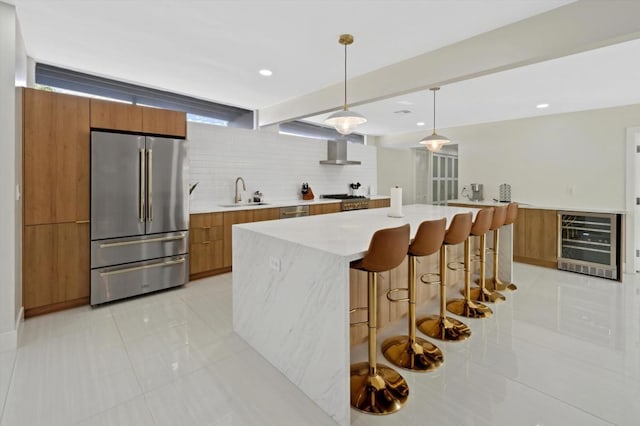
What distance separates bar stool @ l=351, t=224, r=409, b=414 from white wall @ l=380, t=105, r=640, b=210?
4747mm

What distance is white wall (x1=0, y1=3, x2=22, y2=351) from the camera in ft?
7.70

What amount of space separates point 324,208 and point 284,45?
3.10m

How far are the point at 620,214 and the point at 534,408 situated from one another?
4135mm

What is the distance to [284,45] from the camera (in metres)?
2.99

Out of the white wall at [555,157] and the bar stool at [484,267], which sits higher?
the white wall at [555,157]

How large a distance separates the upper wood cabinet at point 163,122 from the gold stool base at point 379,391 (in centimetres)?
328

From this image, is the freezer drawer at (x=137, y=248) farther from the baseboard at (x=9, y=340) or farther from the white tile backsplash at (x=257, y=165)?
the baseboard at (x=9, y=340)

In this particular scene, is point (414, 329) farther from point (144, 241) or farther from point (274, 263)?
point (144, 241)

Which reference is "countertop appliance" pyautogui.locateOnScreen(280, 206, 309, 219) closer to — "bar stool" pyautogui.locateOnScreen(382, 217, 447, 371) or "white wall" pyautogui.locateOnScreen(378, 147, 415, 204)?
"bar stool" pyautogui.locateOnScreen(382, 217, 447, 371)

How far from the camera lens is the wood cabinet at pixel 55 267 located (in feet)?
9.47

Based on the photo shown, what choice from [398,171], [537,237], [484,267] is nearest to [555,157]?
[537,237]

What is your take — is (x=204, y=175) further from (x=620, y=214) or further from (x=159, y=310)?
(x=620, y=214)

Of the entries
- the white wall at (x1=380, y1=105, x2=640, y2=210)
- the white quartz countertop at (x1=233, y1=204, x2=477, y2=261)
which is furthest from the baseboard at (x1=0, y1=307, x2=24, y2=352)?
the white wall at (x1=380, y1=105, x2=640, y2=210)

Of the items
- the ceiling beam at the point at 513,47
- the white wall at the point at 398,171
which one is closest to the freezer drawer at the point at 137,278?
the ceiling beam at the point at 513,47
